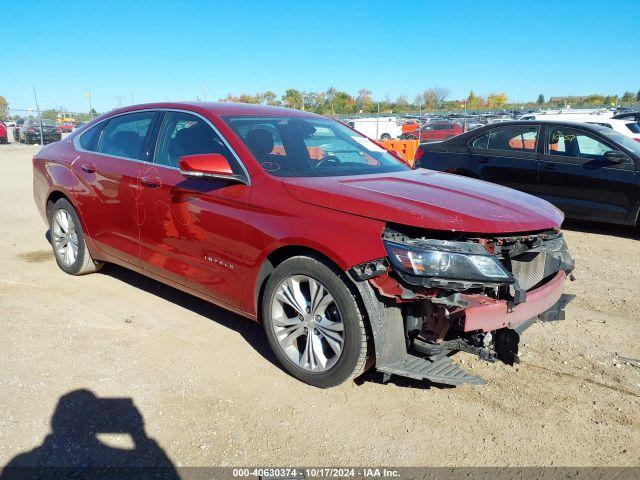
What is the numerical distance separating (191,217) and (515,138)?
5850mm

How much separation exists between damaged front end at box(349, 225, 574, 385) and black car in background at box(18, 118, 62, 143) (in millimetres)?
30963

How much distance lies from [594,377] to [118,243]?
367cm

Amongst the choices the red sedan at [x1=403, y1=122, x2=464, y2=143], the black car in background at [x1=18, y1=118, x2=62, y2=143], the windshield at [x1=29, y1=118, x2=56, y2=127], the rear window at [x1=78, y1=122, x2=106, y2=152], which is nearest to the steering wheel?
the rear window at [x1=78, y1=122, x2=106, y2=152]

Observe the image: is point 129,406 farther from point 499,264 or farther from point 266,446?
point 499,264

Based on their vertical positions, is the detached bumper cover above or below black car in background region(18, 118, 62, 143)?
below

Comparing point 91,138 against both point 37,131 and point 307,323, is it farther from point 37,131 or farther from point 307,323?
point 37,131

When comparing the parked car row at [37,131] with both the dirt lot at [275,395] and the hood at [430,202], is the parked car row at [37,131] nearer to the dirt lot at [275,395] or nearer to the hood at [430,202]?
the dirt lot at [275,395]

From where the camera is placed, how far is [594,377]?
3527 millimetres

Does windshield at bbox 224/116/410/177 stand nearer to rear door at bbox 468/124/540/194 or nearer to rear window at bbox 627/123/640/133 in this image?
rear door at bbox 468/124/540/194

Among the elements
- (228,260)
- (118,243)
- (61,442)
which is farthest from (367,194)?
(118,243)

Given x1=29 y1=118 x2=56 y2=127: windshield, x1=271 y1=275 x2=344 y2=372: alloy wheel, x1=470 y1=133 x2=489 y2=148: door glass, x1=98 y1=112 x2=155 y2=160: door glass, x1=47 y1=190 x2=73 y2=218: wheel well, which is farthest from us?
x1=29 y1=118 x2=56 y2=127: windshield

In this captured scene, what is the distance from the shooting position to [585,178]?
292 inches

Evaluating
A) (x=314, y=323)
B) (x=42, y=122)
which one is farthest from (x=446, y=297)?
(x=42, y=122)

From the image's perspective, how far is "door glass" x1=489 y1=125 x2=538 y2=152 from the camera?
8008mm
